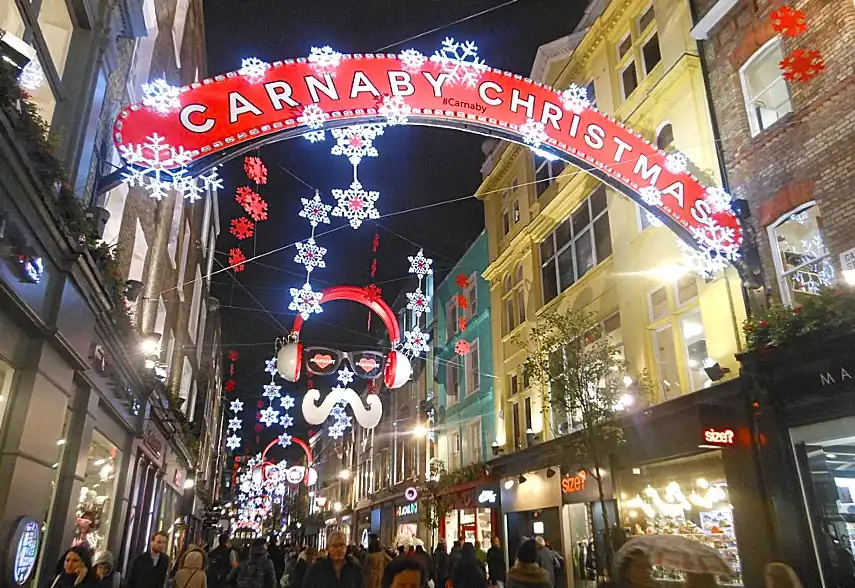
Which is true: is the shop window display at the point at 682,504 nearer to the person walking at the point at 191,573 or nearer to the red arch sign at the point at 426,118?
the red arch sign at the point at 426,118

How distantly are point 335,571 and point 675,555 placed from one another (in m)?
3.83

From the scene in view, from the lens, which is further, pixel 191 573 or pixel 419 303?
pixel 419 303

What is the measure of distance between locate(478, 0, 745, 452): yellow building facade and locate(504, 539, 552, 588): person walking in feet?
24.5

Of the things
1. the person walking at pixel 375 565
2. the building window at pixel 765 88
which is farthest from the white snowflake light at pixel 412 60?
the person walking at pixel 375 565

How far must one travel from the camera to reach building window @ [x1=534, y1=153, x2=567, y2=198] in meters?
20.4

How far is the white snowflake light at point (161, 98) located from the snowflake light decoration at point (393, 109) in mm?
2933

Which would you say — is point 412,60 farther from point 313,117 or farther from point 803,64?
point 803,64

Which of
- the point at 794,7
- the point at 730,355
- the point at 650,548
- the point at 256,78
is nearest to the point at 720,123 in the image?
the point at 794,7

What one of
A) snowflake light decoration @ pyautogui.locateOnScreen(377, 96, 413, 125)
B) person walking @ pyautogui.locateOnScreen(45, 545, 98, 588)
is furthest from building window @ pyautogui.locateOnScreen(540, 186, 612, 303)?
person walking @ pyautogui.locateOnScreen(45, 545, 98, 588)

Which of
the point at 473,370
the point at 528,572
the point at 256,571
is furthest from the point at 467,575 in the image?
the point at 473,370

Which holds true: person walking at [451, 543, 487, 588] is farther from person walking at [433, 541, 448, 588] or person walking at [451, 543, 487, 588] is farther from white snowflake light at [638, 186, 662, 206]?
person walking at [433, 541, 448, 588]

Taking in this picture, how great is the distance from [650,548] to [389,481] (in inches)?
1413

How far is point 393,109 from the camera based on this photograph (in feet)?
31.1

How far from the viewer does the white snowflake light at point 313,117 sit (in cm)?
895
